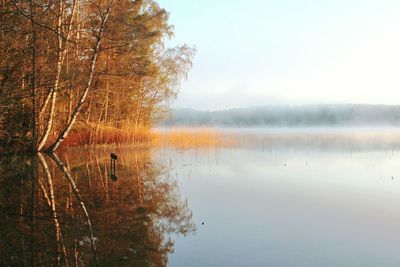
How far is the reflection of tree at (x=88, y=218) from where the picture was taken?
12.6ft

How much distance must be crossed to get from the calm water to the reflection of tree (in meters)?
0.01

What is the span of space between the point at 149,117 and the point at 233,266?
19437 mm

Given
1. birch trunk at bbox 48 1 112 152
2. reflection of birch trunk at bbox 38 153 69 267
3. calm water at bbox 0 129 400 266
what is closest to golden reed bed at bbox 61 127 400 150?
birch trunk at bbox 48 1 112 152

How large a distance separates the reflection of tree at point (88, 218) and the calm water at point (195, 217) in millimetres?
15

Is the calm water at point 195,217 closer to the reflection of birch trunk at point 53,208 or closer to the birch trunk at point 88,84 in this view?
the reflection of birch trunk at point 53,208

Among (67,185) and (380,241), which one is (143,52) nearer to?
(67,185)

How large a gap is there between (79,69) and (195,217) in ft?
31.7

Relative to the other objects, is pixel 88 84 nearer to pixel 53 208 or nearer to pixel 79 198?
pixel 79 198

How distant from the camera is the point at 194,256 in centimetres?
397

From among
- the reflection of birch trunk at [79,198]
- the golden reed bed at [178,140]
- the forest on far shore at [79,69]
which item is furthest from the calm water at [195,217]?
the golden reed bed at [178,140]

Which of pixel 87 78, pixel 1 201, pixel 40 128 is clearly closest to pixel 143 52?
pixel 87 78


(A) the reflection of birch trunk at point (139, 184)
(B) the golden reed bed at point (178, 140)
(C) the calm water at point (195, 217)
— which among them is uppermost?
(B) the golden reed bed at point (178, 140)

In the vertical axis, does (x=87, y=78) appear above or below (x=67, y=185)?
above

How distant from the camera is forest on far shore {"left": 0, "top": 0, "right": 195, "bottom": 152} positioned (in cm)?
1027
